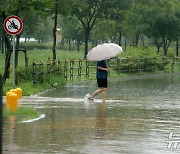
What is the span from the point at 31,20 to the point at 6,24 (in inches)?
2415

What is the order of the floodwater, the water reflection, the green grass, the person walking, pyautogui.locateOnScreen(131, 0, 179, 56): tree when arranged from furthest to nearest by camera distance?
pyautogui.locateOnScreen(131, 0, 179, 56): tree < the person walking < the green grass < the water reflection < the floodwater

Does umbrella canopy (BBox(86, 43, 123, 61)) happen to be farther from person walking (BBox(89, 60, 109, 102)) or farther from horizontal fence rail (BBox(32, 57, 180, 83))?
horizontal fence rail (BBox(32, 57, 180, 83))

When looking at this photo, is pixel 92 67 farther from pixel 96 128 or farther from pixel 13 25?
pixel 96 128

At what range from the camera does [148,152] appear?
973 centimetres

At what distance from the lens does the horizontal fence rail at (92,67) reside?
27953 millimetres

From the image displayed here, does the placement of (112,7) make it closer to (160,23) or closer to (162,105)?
(160,23)

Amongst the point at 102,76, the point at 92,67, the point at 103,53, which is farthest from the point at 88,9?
the point at 102,76

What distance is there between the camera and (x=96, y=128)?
12898mm

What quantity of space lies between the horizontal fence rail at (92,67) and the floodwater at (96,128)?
24.6ft

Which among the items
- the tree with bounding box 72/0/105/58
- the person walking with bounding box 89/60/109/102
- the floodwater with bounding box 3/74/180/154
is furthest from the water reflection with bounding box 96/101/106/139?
the tree with bounding box 72/0/105/58

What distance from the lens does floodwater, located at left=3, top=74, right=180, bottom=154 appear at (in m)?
10.1

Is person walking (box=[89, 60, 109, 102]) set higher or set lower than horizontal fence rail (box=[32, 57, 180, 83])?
higher

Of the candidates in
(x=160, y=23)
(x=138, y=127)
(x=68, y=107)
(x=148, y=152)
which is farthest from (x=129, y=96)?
(x=160, y=23)

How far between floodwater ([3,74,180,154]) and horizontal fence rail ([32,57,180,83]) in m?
7.49
